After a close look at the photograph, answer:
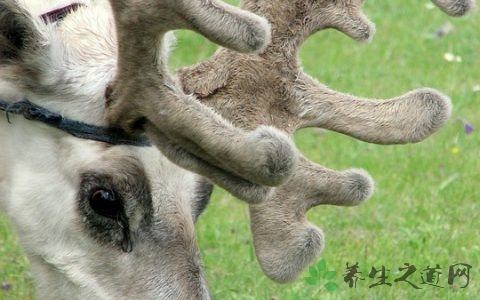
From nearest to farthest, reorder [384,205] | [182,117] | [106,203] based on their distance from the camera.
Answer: [182,117], [106,203], [384,205]

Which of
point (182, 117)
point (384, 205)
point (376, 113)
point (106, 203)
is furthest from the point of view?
point (384, 205)

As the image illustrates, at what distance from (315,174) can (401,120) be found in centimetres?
36

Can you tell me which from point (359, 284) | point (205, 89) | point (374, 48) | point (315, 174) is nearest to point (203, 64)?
point (205, 89)

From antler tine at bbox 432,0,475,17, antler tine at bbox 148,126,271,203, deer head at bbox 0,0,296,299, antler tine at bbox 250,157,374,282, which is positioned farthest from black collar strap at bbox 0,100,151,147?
antler tine at bbox 432,0,475,17

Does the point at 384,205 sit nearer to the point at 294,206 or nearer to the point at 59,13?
the point at 294,206

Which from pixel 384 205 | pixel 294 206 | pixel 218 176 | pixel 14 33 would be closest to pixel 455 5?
pixel 294 206

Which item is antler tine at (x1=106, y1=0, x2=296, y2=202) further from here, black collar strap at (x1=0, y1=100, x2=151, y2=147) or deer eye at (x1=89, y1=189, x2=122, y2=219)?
→ deer eye at (x1=89, y1=189, x2=122, y2=219)

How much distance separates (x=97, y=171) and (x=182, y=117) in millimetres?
474

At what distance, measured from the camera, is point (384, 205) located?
271 inches

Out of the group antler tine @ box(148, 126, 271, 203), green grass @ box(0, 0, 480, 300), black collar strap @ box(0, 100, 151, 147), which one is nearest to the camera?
antler tine @ box(148, 126, 271, 203)

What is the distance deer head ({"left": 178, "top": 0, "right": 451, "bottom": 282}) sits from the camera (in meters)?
4.30

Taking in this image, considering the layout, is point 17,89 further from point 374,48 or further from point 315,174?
point 374,48

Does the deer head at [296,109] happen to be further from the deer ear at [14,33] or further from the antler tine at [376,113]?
the deer ear at [14,33]

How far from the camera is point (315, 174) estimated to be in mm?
4410
